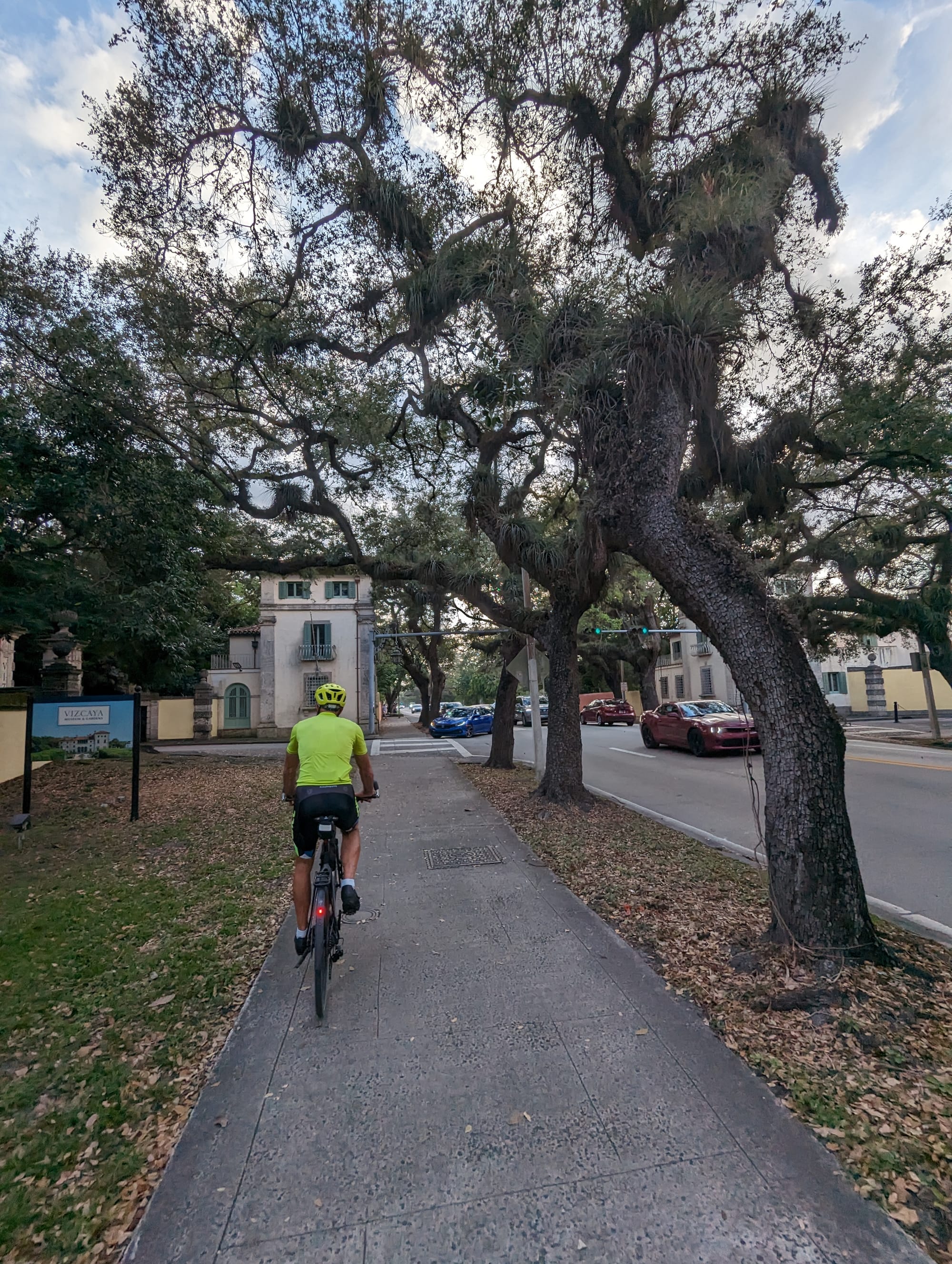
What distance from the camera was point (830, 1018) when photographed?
3.18m

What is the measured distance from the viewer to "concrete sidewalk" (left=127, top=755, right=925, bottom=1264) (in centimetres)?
200

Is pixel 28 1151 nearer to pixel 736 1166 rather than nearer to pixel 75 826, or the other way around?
pixel 736 1166

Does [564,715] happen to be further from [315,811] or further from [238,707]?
[238,707]

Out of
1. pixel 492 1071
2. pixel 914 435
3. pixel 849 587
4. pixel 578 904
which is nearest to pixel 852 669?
pixel 849 587

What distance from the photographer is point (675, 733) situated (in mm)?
17391

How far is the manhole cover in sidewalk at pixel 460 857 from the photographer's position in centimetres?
629

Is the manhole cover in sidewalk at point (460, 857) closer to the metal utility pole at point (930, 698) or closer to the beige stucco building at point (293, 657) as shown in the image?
the metal utility pole at point (930, 698)

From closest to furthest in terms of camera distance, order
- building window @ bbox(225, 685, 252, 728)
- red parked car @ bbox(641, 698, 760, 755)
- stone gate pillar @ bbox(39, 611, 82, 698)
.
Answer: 1. stone gate pillar @ bbox(39, 611, 82, 698)
2. red parked car @ bbox(641, 698, 760, 755)
3. building window @ bbox(225, 685, 252, 728)

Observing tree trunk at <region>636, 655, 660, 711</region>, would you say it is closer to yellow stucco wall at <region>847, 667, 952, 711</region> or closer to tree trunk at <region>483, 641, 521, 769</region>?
yellow stucco wall at <region>847, 667, 952, 711</region>

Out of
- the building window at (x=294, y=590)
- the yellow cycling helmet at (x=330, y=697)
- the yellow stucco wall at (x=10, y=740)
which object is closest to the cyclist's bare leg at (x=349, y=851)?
the yellow cycling helmet at (x=330, y=697)

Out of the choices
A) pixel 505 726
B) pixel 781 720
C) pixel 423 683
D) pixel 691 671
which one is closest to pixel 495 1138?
pixel 781 720

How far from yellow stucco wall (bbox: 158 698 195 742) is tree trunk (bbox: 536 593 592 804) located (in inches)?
909

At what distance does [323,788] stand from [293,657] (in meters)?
29.6

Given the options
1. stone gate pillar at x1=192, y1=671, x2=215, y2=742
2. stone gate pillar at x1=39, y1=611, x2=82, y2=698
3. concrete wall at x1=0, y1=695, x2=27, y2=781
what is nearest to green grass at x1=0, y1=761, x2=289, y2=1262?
concrete wall at x1=0, y1=695, x2=27, y2=781
